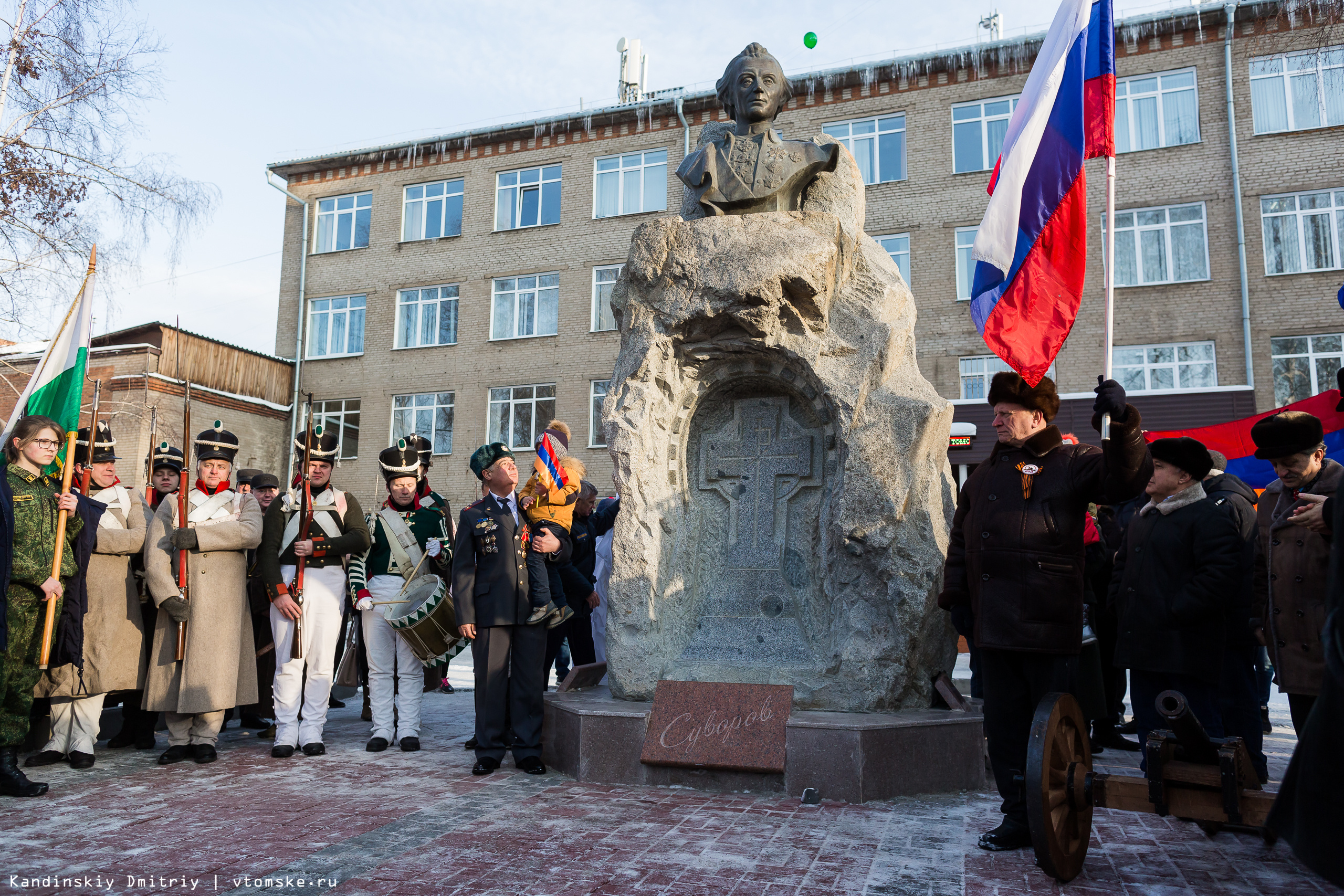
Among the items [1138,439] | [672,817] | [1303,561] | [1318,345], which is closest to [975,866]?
[672,817]

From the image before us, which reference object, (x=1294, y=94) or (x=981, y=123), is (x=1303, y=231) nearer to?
(x=1294, y=94)

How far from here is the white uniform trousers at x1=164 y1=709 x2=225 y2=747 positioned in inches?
229

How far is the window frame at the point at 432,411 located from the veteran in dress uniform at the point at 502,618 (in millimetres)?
17650

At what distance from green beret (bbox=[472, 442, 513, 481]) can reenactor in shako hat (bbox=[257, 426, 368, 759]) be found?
2.85ft

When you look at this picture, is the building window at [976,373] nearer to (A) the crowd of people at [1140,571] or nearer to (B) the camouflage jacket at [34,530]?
(A) the crowd of people at [1140,571]

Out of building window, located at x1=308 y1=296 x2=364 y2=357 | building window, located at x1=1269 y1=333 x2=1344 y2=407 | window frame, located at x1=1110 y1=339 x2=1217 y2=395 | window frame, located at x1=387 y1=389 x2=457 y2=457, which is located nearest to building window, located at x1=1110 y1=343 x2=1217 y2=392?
window frame, located at x1=1110 y1=339 x2=1217 y2=395

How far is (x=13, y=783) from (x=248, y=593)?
2078mm

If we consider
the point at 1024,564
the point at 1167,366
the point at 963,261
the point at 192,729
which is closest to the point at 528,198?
the point at 963,261

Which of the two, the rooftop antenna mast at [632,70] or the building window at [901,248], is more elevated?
the rooftop antenna mast at [632,70]

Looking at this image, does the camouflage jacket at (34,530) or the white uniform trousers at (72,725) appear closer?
the camouflage jacket at (34,530)

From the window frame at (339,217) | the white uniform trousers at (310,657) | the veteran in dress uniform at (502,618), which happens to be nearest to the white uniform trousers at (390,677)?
the white uniform trousers at (310,657)

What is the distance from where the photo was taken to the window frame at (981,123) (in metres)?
19.7

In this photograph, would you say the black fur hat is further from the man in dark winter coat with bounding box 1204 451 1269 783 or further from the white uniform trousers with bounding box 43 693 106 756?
the white uniform trousers with bounding box 43 693 106 756

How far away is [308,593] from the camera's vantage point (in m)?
6.22
